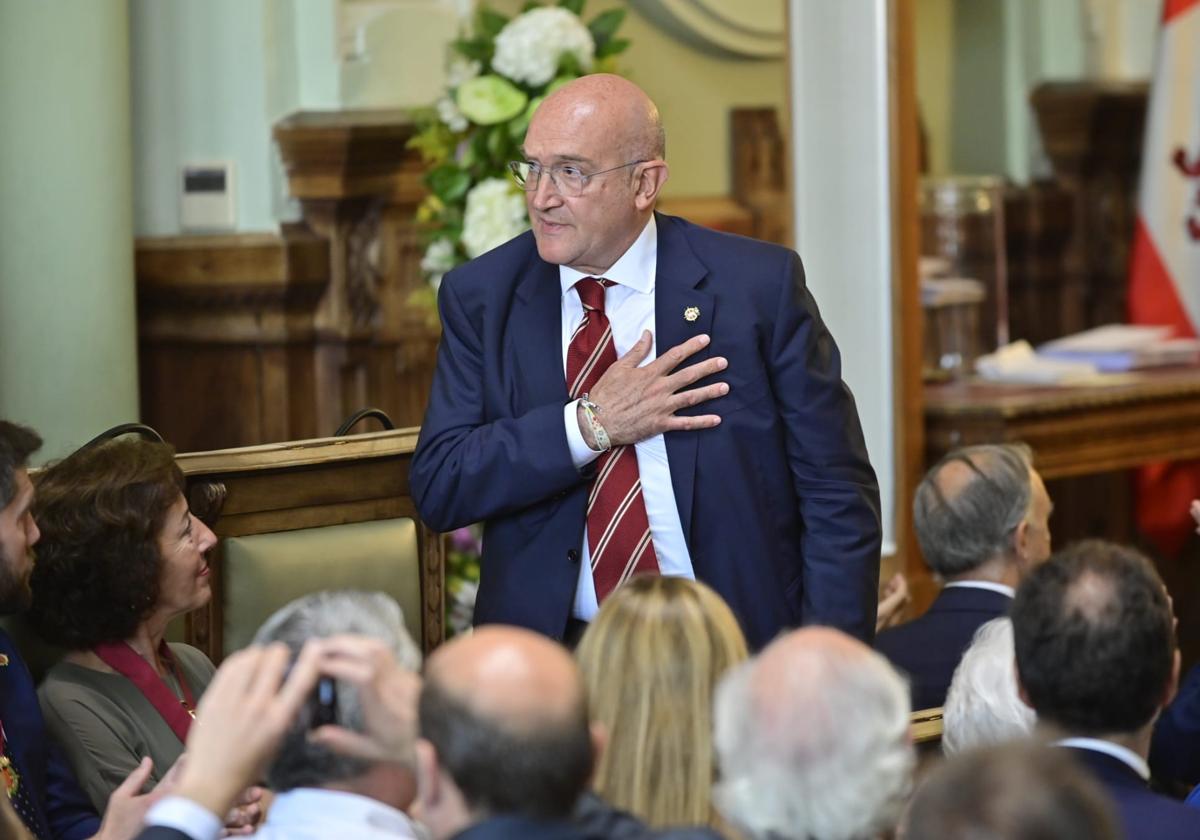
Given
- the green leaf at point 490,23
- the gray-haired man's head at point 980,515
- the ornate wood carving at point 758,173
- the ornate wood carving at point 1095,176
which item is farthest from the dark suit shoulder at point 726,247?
the ornate wood carving at point 1095,176

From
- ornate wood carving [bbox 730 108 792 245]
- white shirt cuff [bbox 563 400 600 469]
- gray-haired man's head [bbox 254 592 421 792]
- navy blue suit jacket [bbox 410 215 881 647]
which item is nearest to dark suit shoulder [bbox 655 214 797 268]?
navy blue suit jacket [bbox 410 215 881 647]

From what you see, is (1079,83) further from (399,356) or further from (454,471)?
(454,471)

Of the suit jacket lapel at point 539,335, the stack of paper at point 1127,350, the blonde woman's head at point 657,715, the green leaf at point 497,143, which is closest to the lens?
the blonde woman's head at point 657,715

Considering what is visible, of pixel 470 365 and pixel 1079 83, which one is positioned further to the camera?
pixel 1079 83

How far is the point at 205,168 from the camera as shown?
4.75 meters

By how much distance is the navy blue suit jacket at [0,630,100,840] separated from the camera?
2.41 meters

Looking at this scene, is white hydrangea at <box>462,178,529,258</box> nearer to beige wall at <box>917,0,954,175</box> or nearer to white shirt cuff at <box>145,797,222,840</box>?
beige wall at <box>917,0,954,175</box>

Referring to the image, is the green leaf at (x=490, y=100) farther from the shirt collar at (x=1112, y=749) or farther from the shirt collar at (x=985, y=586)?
the shirt collar at (x=1112, y=749)

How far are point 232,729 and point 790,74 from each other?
3292mm

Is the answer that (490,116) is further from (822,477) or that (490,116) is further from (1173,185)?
(1173,185)

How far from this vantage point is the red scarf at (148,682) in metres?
2.65

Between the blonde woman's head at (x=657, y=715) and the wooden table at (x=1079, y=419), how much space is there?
114 inches

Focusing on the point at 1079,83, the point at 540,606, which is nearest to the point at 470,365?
the point at 540,606

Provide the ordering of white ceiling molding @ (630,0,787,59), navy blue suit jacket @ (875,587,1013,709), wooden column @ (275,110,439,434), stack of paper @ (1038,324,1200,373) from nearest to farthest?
navy blue suit jacket @ (875,587,1013,709) < wooden column @ (275,110,439,434) < stack of paper @ (1038,324,1200,373) < white ceiling molding @ (630,0,787,59)
